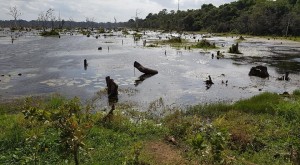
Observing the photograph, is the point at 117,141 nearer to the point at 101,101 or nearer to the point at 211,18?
the point at 101,101

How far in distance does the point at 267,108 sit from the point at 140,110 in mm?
7896

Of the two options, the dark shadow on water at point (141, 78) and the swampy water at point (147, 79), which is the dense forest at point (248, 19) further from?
the dark shadow on water at point (141, 78)

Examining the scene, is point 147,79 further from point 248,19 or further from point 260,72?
point 248,19

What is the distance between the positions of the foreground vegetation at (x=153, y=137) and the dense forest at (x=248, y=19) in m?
90.8

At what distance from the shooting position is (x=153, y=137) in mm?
15430

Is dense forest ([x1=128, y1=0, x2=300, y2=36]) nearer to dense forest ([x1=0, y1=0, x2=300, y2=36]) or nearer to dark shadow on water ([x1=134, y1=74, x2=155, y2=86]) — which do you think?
dense forest ([x1=0, y1=0, x2=300, y2=36])

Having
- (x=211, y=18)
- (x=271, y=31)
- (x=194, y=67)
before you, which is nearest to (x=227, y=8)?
(x=211, y=18)

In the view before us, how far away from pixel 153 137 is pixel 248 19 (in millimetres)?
113112

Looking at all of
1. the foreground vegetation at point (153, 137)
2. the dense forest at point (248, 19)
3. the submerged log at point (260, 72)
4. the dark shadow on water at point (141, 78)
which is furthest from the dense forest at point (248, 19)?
the foreground vegetation at point (153, 137)

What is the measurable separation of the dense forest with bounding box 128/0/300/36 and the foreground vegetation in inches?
3577

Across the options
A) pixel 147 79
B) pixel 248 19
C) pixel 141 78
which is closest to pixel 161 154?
pixel 147 79

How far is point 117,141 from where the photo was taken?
1434 centimetres

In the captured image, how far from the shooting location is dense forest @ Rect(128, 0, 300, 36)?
104875mm

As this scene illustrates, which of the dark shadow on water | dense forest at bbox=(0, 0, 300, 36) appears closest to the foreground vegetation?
the dark shadow on water
